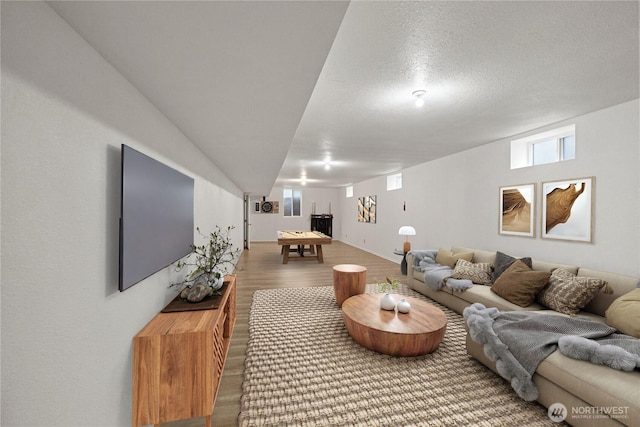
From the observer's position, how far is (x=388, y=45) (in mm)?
1598

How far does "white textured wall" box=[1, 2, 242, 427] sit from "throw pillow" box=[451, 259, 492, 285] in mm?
3756

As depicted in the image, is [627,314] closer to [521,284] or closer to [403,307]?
[521,284]

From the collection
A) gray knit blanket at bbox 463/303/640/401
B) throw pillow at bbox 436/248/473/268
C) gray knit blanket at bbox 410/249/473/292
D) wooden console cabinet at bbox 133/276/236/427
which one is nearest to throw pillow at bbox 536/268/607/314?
gray knit blanket at bbox 463/303/640/401

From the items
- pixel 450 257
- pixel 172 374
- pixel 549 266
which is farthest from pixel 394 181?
pixel 172 374

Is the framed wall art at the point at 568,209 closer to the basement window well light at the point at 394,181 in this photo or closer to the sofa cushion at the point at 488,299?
the sofa cushion at the point at 488,299

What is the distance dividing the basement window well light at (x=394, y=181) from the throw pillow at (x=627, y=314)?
16.5 ft

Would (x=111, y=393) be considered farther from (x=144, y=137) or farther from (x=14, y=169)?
(x=144, y=137)

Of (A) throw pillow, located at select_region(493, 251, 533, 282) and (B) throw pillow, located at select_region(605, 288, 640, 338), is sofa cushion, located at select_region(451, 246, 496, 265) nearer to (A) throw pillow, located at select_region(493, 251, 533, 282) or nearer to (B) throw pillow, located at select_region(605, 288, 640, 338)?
(A) throw pillow, located at select_region(493, 251, 533, 282)

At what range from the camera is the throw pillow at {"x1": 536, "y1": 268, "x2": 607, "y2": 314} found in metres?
2.37

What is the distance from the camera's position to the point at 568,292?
8.07 feet

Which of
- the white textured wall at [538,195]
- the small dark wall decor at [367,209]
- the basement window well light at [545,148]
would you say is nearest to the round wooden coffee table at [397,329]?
the white textured wall at [538,195]

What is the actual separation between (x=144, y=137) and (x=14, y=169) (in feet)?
2.99

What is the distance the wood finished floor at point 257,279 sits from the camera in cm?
182

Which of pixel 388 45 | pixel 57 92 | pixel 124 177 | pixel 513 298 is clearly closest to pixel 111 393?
pixel 124 177
